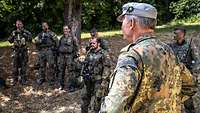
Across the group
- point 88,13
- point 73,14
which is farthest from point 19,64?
point 88,13

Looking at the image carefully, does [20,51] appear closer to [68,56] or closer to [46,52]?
[46,52]

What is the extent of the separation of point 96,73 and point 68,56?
2.92 metres

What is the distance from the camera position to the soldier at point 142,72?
2.76 metres

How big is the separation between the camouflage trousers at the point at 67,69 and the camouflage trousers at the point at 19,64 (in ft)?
3.69

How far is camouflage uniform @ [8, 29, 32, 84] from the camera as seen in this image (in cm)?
1268

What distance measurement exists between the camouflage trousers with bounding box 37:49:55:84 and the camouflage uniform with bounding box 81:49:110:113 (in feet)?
10.9

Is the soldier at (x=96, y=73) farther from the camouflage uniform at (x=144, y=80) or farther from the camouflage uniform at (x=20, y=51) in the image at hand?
the camouflage uniform at (x=144, y=80)

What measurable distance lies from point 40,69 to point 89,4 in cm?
1168

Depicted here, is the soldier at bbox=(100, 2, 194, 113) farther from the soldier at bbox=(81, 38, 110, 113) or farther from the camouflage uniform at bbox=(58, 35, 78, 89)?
the camouflage uniform at bbox=(58, 35, 78, 89)

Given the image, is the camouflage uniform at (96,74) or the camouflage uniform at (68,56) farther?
the camouflage uniform at (68,56)

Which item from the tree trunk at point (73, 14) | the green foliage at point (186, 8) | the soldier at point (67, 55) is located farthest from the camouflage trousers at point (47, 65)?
the green foliage at point (186, 8)

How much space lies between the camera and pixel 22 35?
12.6 metres

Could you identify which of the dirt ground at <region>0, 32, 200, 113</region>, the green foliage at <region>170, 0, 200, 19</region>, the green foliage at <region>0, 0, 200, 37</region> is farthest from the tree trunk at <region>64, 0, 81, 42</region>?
the green foliage at <region>170, 0, 200, 19</region>

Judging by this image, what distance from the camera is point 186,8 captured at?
79.7 feet
